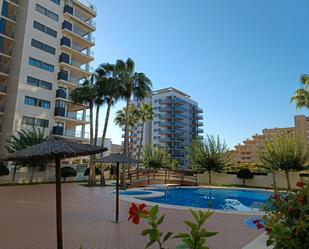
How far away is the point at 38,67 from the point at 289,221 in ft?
108

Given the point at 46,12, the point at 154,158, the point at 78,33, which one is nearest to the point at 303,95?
the point at 154,158

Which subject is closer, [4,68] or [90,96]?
[90,96]

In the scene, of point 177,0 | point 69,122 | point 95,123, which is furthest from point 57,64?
point 177,0

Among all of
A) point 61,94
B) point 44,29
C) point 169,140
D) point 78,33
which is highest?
point 78,33

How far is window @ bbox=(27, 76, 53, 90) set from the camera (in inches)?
1178

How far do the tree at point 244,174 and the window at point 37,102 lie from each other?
77.3ft

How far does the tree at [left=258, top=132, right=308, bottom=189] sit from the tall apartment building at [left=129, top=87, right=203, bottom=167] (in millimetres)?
60746

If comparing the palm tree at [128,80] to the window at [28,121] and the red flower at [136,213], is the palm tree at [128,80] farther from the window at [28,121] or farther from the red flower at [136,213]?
the red flower at [136,213]

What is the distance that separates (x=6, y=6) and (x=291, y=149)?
34.6 metres

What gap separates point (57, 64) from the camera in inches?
1309

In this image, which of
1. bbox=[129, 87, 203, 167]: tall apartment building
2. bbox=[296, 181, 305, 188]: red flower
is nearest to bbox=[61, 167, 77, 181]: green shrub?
bbox=[296, 181, 305, 188]: red flower

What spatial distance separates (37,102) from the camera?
30.4 metres

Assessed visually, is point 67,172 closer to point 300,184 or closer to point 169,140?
→ point 300,184

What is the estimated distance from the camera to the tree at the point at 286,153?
72.6 ft
